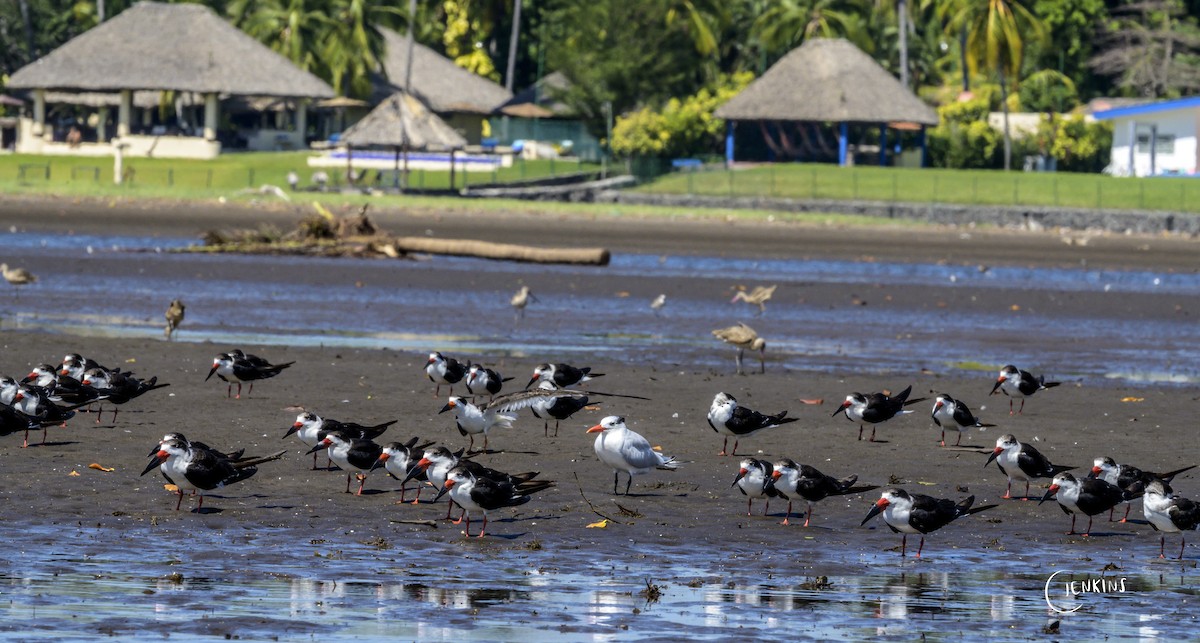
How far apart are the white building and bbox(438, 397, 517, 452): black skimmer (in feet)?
226

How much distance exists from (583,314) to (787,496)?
17.5m

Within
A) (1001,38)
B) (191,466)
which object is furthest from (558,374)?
(1001,38)

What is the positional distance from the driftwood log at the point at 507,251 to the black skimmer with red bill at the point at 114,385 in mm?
23268

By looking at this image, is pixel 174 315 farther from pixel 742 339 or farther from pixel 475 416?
pixel 475 416

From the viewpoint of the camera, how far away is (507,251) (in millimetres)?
40062

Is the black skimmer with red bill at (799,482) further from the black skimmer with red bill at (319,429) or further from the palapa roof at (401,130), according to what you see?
the palapa roof at (401,130)

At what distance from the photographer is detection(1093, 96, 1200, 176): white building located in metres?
78.8

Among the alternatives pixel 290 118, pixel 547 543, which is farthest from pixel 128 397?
pixel 290 118

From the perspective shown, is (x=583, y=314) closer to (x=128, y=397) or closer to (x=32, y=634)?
(x=128, y=397)

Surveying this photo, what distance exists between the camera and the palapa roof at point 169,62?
81938 millimetres

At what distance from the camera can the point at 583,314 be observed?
2994 cm

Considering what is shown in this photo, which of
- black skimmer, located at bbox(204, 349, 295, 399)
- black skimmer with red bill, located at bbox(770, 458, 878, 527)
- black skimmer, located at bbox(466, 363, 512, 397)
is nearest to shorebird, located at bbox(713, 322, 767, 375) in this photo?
black skimmer, located at bbox(466, 363, 512, 397)

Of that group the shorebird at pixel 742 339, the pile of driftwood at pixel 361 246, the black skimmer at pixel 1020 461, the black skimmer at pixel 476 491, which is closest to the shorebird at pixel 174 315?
the shorebird at pixel 742 339

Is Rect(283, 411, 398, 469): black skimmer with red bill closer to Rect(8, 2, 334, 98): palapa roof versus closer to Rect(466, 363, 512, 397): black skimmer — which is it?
Rect(466, 363, 512, 397): black skimmer
